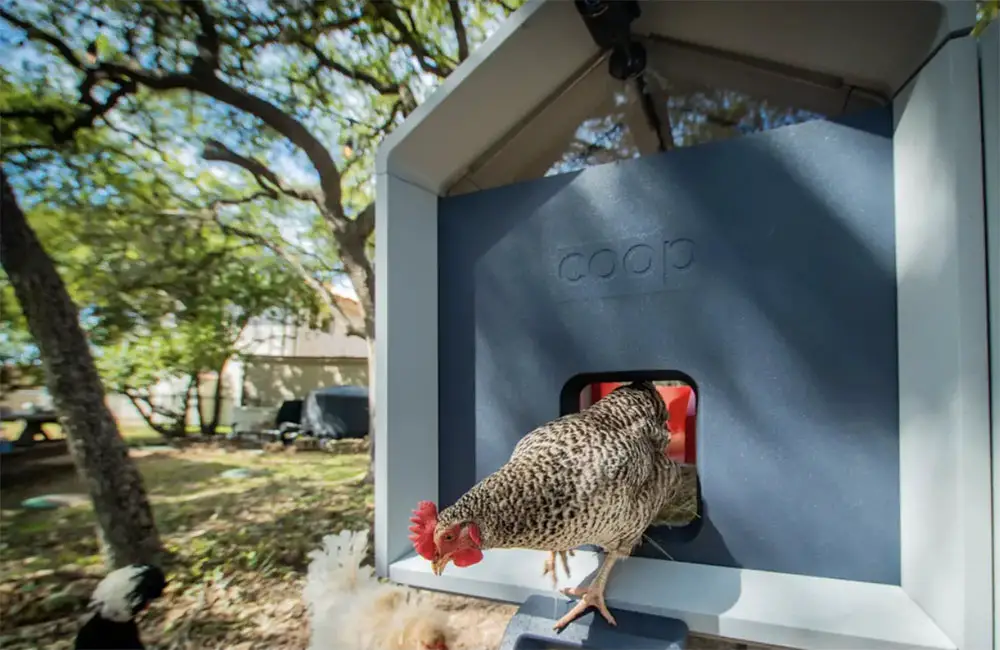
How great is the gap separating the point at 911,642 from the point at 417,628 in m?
0.60

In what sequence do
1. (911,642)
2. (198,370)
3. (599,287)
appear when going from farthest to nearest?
(198,370) → (599,287) → (911,642)

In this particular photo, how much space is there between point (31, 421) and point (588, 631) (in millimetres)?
1092

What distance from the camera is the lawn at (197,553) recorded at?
0.77 m

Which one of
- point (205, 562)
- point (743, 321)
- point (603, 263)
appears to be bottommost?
point (205, 562)

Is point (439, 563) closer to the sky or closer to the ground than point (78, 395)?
closer to the ground

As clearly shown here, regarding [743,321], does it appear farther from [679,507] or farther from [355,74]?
[355,74]

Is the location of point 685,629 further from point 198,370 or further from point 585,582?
point 198,370

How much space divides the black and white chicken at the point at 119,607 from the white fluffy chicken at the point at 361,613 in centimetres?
28

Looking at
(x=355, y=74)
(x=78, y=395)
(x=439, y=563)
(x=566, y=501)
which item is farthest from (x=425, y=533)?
(x=355, y=74)

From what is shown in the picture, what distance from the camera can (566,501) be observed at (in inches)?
23.0

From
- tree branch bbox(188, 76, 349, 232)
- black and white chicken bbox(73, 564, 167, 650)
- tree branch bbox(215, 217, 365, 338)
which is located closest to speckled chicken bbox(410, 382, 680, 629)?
black and white chicken bbox(73, 564, 167, 650)

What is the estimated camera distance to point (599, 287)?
2.61 ft

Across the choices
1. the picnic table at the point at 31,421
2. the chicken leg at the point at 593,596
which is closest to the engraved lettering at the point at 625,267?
the chicken leg at the point at 593,596

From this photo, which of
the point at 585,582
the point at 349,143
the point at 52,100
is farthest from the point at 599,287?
the point at 52,100
